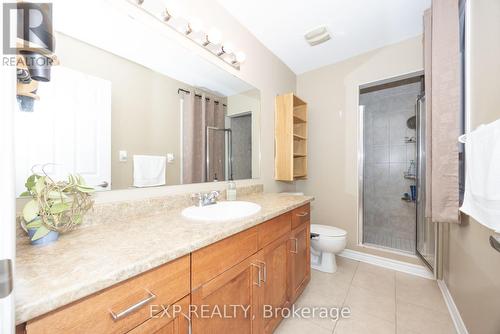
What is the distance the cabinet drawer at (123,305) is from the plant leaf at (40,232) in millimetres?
364

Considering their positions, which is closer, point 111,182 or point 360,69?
point 111,182

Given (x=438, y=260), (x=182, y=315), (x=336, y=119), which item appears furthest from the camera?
(x=336, y=119)

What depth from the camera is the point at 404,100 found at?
9.45 feet

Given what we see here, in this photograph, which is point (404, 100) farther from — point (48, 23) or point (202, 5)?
point (48, 23)

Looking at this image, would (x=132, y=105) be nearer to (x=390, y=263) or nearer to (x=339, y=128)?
(x=339, y=128)

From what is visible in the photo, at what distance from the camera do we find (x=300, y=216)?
1.53 meters

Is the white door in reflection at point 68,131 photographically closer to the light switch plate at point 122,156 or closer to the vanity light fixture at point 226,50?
the light switch plate at point 122,156

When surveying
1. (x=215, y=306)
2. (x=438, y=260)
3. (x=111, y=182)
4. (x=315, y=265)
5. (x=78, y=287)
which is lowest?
(x=315, y=265)

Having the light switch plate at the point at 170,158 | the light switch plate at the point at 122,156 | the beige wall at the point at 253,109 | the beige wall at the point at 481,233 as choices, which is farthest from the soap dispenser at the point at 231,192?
the beige wall at the point at 481,233

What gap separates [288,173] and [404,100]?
2191 mm

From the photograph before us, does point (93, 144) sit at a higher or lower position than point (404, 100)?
lower

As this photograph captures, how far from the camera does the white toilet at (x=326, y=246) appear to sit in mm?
1923

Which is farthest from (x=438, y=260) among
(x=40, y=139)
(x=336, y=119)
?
(x=40, y=139)

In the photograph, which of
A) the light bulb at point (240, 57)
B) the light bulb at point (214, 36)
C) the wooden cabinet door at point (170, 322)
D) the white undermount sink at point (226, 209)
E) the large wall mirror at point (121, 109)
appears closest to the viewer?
the wooden cabinet door at point (170, 322)
